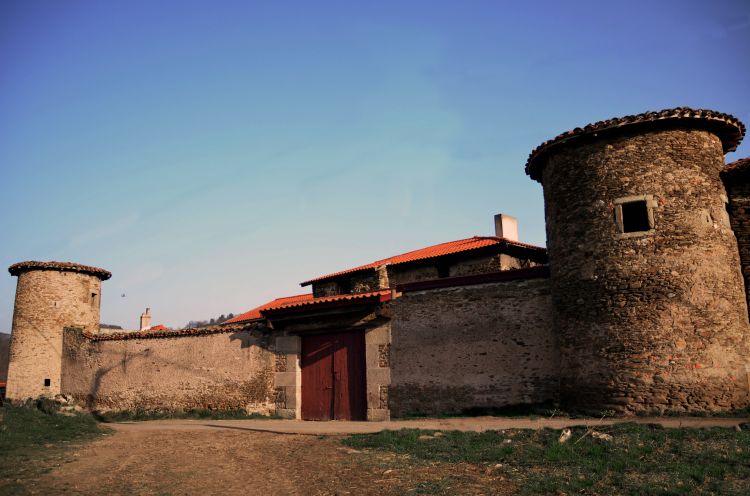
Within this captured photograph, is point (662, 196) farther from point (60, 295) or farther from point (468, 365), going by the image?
point (60, 295)

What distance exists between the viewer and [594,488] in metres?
6.68

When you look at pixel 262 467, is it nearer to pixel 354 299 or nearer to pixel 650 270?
pixel 354 299

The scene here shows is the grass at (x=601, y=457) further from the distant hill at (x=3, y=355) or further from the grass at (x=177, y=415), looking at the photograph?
the distant hill at (x=3, y=355)

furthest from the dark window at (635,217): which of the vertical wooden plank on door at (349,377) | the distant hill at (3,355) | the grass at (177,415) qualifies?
the distant hill at (3,355)

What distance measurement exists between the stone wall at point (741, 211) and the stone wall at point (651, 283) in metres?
0.20

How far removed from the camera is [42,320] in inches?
816

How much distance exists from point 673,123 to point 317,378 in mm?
10307

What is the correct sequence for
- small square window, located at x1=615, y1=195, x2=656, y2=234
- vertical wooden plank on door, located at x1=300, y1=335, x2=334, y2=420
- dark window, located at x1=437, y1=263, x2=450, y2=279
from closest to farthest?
small square window, located at x1=615, y1=195, x2=656, y2=234 < vertical wooden plank on door, located at x1=300, y1=335, x2=334, y2=420 < dark window, located at x1=437, y1=263, x2=450, y2=279

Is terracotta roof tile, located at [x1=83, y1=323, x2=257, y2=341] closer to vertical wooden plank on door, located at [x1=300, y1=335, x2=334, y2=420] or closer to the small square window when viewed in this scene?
vertical wooden plank on door, located at [x1=300, y1=335, x2=334, y2=420]

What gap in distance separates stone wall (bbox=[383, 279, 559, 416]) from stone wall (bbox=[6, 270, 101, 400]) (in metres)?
13.1

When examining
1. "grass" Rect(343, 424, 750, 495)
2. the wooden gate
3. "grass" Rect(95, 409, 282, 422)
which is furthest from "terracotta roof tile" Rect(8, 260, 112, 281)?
"grass" Rect(343, 424, 750, 495)

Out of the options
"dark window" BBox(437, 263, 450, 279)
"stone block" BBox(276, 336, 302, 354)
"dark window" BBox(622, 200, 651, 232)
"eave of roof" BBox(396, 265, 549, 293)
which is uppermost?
"dark window" BBox(437, 263, 450, 279)

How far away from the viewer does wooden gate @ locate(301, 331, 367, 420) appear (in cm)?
1485

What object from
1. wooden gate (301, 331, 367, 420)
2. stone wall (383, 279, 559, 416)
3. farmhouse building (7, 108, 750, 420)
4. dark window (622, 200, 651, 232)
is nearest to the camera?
farmhouse building (7, 108, 750, 420)
